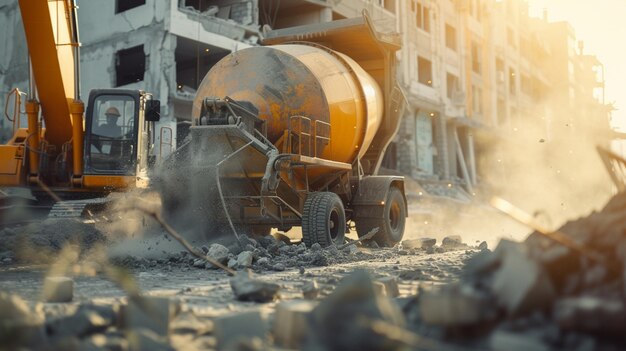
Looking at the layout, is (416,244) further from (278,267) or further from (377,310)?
(377,310)

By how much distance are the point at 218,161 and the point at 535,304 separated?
592 cm

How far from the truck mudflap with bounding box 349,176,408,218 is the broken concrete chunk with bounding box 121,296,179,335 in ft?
23.1

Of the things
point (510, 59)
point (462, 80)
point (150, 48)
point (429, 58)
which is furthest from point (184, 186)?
point (510, 59)

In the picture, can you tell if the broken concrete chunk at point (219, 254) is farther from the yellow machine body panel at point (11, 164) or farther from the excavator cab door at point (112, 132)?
the yellow machine body panel at point (11, 164)

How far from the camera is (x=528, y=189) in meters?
35.0

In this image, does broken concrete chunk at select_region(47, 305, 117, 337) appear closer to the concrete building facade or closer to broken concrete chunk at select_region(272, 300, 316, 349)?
broken concrete chunk at select_region(272, 300, 316, 349)

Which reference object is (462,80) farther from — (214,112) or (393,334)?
(393,334)

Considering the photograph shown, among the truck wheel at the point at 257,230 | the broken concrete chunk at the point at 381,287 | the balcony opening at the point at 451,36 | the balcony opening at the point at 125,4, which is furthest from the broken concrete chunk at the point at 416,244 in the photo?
the balcony opening at the point at 451,36

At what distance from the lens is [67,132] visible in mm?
9211

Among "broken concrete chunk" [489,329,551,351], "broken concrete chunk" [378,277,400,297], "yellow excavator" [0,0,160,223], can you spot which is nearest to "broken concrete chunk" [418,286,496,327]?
"broken concrete chunk" [489,329,551,351]

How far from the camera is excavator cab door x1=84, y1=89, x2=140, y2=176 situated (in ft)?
29.0

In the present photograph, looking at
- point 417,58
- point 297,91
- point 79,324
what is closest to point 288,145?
point 297,91

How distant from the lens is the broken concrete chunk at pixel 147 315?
336 cm

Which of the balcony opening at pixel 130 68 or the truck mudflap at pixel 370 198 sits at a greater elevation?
the balcony opening at pixel 130 68
